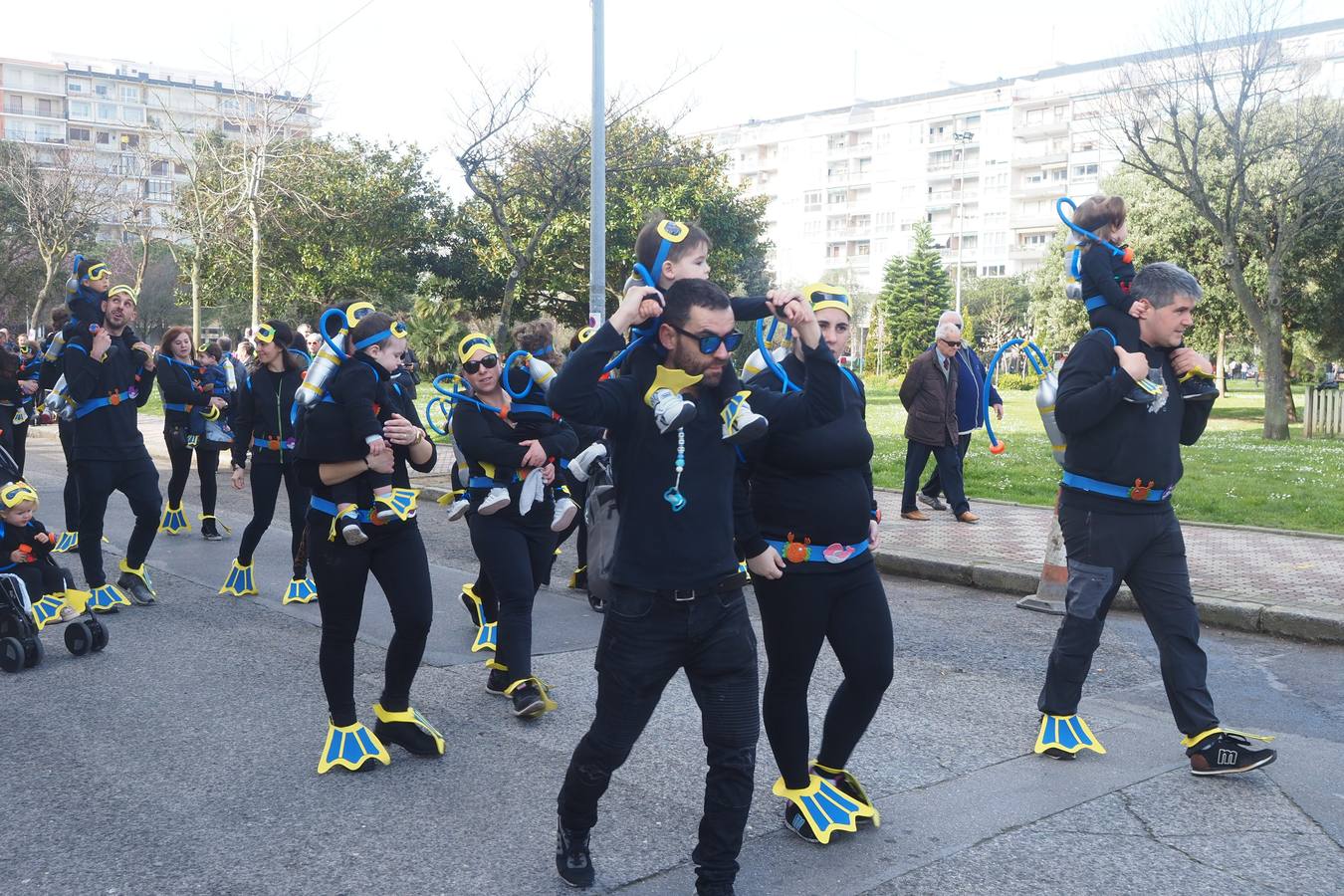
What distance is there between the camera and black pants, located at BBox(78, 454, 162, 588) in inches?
299

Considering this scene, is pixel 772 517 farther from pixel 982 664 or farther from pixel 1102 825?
pixel 982 664

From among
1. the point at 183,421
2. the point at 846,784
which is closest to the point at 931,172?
the point at 183,421

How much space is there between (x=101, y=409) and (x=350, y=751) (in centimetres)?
405

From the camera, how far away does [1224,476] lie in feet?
50.1

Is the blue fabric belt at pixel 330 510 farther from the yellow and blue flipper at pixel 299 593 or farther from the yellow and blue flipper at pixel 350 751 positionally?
the yellow and blue flipper at pixel 299 593

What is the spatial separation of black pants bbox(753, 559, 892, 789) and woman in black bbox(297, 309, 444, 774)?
1.60m

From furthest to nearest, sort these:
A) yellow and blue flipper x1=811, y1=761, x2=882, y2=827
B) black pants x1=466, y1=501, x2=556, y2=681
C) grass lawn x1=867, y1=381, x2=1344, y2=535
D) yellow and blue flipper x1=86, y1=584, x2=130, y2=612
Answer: grass lawn x1=867, y1=381, x2=1344, y2=535, yellow and blue flipper x1=86, y1=584, x2=130, y2=612, black pants x1=466, y1=501, x2=556, y2=681, yellow and blue flipper x1=811, y1=761, x2=882, y2=827

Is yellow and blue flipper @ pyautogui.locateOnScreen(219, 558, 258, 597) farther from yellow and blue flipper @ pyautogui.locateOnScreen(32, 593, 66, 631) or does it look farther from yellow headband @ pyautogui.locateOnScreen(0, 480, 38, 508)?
yellow headband @ pyautogui.locateOnScreen(0, 480, 38, 508)

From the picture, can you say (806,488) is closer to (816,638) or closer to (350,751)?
(816,638)

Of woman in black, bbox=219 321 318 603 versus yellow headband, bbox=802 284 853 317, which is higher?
yellow headband, bbox=802 284 853 317

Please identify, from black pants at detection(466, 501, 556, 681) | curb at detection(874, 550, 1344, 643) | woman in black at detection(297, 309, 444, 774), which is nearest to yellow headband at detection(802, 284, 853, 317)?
woman in black at detection(297, 309, 444, 774)

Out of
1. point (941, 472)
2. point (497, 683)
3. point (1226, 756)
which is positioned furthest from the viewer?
point (941, 472)

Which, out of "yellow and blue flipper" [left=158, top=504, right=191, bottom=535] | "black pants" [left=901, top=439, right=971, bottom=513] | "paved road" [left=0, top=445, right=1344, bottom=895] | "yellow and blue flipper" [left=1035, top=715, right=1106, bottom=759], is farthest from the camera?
"black pants" [left=901, top=439, right=971, bottom=513]

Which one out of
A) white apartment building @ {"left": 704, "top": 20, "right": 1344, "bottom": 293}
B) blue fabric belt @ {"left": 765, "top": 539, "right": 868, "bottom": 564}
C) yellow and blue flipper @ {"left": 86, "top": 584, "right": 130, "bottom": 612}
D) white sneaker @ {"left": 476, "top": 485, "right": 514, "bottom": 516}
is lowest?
yellow and blue flipper @ {"left": 86, "top": 584, "right": 130, "bottom": 612}
